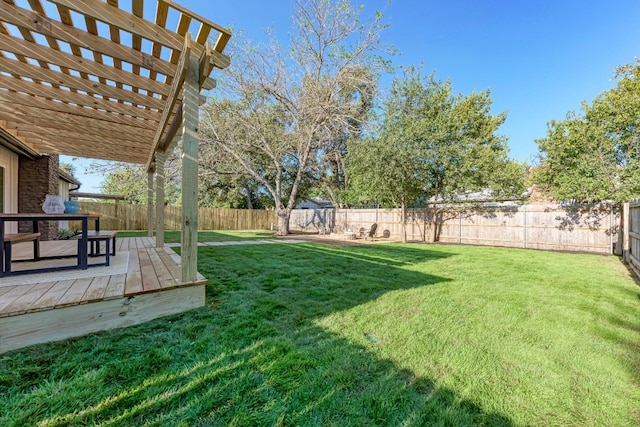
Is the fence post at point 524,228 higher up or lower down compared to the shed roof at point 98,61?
lower down

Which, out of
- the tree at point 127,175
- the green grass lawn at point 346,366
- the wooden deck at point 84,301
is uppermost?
the tree at point 127,175

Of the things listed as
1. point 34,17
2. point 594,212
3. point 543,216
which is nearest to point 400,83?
point 543,216

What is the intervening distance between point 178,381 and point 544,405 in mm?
2251

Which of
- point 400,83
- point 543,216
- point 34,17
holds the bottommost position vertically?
point 543,216

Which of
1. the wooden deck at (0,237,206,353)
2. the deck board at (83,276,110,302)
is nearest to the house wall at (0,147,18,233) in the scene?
the wooden deck at (0,237,206,353)

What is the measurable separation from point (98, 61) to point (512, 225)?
494 inches

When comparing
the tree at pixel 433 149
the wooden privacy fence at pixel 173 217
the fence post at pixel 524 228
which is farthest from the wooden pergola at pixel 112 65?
the fence post at pixel 524 228

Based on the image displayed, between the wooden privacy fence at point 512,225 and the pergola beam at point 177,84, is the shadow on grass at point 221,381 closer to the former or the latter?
the pergola beam at point 177,84

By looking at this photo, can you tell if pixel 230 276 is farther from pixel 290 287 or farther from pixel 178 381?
pixel 178 381

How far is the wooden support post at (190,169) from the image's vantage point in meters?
2.84

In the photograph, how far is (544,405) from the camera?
1670 mm

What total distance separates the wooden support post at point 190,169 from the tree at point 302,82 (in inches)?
359

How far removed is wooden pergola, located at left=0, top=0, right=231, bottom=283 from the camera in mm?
2473

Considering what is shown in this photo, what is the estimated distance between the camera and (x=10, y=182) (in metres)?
6.09
